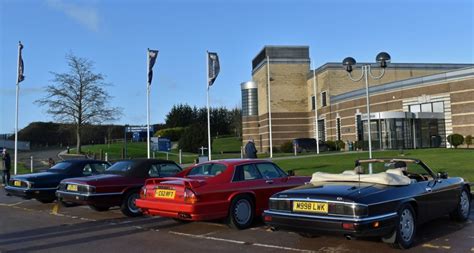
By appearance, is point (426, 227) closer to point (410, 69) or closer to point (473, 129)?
point (473, 129)


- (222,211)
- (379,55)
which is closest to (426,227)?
(222,211)

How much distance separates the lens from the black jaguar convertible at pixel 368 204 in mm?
6117

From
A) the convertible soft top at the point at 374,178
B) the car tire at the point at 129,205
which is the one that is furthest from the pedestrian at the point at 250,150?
the convertible soft top at the point at 374,178

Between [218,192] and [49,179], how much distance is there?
6.66 metres

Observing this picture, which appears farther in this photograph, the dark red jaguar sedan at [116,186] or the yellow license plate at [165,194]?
the dark red jaguar sedan at [116,186]

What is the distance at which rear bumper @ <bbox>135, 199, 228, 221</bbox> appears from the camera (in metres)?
8.00

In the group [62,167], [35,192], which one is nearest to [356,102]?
[62,167]

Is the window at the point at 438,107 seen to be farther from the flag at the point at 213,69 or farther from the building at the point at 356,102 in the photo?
the flag at the point at 213,69

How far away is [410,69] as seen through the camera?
60.6 m

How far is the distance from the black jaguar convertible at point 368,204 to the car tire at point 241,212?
5.29 ft

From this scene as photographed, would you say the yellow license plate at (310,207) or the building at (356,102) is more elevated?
the building at (356,102)

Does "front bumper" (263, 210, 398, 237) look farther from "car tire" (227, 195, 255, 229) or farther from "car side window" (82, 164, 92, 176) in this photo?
"car side window" (82, 164, 92, 176)

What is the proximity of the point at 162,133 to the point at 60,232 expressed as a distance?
244 feet

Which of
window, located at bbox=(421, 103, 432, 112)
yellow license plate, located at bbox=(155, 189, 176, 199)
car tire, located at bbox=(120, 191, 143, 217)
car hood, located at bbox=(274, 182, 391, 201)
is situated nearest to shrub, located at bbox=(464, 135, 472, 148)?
window, located at bbox=(421, 103, 432, 112)
